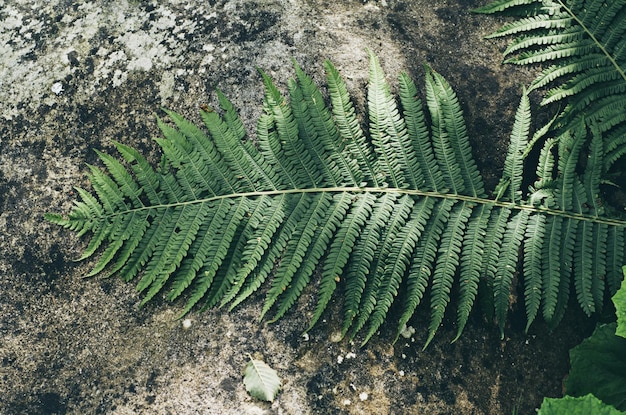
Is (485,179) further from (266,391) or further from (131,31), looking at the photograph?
(131,31)

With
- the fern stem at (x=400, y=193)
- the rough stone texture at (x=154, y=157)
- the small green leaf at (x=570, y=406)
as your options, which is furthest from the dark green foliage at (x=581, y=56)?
the small green leaf at (x=570, y=406)

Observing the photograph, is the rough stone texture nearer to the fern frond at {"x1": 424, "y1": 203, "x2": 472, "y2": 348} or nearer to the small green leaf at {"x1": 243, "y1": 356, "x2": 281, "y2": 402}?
the small green leaf at {"x1": 243, "y1": 356, "x2": 281, "y2": 402}

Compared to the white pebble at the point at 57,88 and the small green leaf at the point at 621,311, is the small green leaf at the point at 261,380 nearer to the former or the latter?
the small green leaf at the point at 621,311

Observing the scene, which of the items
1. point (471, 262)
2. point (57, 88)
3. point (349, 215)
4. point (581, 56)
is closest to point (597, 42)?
point (581, 56)

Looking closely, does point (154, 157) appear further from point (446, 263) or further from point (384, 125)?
point (446, 263)

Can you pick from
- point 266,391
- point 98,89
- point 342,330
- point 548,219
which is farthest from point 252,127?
point 548,219
